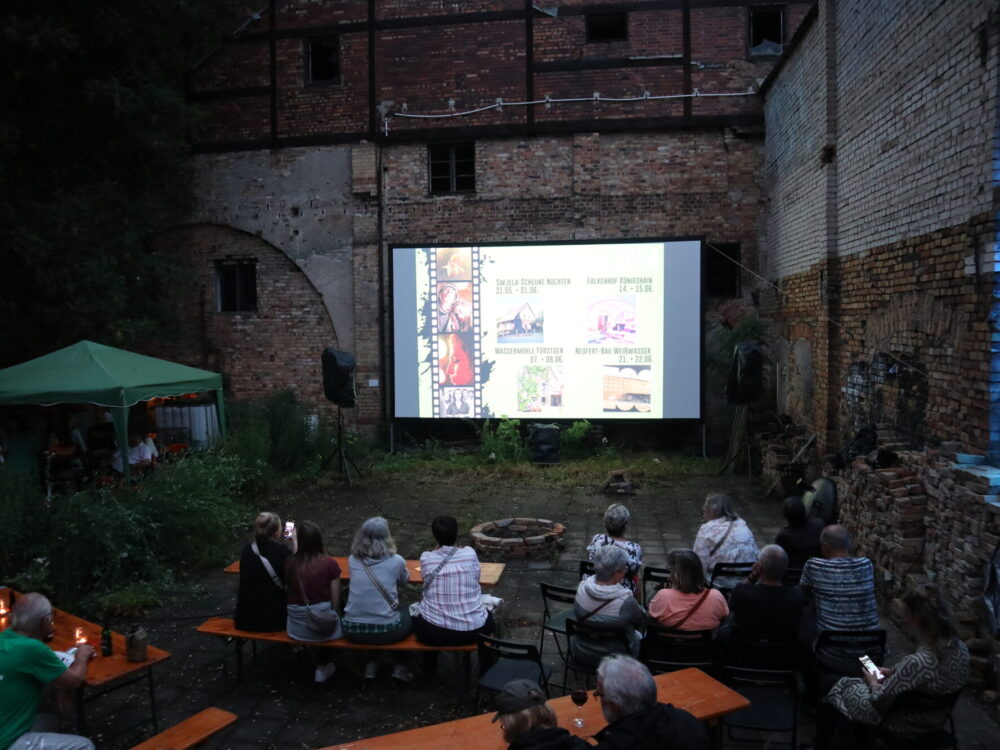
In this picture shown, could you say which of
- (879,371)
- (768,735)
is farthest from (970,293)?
(768,735)

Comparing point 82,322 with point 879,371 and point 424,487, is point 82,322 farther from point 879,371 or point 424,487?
point 879,371

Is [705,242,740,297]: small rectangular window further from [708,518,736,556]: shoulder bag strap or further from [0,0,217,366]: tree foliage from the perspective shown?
[0,0,217,366]: tree foliage

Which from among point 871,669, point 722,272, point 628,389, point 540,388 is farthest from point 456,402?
point 871,669

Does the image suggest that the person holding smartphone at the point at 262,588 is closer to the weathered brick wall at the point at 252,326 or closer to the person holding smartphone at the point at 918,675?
the person holding smartphone at the point at 918,675

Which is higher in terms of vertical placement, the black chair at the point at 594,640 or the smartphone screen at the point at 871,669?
the smartphone screen at the point at 871,669

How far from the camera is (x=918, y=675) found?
3.20 meters

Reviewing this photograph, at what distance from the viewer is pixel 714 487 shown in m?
10.2

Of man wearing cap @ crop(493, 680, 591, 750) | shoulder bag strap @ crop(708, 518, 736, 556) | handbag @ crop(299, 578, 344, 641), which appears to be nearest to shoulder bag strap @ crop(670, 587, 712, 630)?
shoulder bag strap @ crop(708, 518, 736, 556)

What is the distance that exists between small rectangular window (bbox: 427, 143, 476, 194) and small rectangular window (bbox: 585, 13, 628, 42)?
108 inches

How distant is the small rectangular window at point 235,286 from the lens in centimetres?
1425

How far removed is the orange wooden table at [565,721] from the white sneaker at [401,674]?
4.50ft

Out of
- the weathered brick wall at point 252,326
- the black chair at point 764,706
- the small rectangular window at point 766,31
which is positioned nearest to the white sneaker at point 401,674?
the black chair at point 764,706

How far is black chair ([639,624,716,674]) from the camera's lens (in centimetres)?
402

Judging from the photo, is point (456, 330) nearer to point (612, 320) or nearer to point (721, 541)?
point (612, 320)
